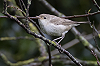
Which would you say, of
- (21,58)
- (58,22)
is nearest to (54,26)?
(58,22)

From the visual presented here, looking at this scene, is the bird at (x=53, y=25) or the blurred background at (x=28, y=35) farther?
the blurred background at (x=28, y=35)

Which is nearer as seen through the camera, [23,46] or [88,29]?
[23,46]

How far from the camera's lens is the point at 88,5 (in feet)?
15.5

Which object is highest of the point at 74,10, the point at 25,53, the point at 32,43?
the point at 74,10

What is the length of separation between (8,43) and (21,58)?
587 mm

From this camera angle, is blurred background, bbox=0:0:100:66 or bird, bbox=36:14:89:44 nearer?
bird, bbox=36:14:89:44

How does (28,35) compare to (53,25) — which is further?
(28,35)

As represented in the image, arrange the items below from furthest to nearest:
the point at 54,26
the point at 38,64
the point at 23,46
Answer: the point at 23,46, the point at 38,64, the point at 54,26

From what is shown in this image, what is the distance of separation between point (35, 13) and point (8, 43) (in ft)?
4.14

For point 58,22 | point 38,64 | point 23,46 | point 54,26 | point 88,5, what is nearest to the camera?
point 54,26

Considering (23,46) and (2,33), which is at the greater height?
(2,33)

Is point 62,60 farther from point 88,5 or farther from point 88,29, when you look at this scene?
point 88,5

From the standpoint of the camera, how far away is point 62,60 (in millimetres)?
3758

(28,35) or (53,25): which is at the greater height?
(28,35)
